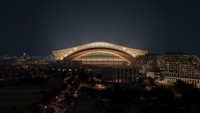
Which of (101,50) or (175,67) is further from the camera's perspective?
(101,50)

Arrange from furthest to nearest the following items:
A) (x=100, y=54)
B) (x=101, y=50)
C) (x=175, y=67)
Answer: (x=100, y=54)
(x=101, y=50)
(x=175, y=67)

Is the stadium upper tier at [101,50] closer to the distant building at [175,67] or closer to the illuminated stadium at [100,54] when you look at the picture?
the illuminated stadium at [100,54]

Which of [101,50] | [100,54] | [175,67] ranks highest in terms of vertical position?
[101,50]

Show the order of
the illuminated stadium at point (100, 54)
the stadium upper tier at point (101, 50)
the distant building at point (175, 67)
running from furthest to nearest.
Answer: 1. the illuminated stadium at point (100, 54)
2. the stadium upper tier at point (101, 50)
3. the distant building at point (175, 67)

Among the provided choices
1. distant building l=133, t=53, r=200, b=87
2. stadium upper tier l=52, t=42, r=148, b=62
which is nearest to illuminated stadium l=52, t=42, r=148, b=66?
stadium upper tier l=52, t=42, r=148, b=62

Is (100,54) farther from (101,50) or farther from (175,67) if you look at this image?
(175,67)

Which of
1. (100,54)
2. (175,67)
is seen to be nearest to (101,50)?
(100,54)

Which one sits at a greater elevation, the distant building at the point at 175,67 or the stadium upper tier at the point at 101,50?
the stadium upper tier at the point at 101,50

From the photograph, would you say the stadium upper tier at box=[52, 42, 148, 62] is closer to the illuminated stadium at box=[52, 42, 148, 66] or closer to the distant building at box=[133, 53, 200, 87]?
the illuminated stadium at box=[52, 42, 148, 66]

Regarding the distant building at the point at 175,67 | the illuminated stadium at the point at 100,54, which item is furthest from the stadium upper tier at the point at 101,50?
the distant building at the point at 175,67
